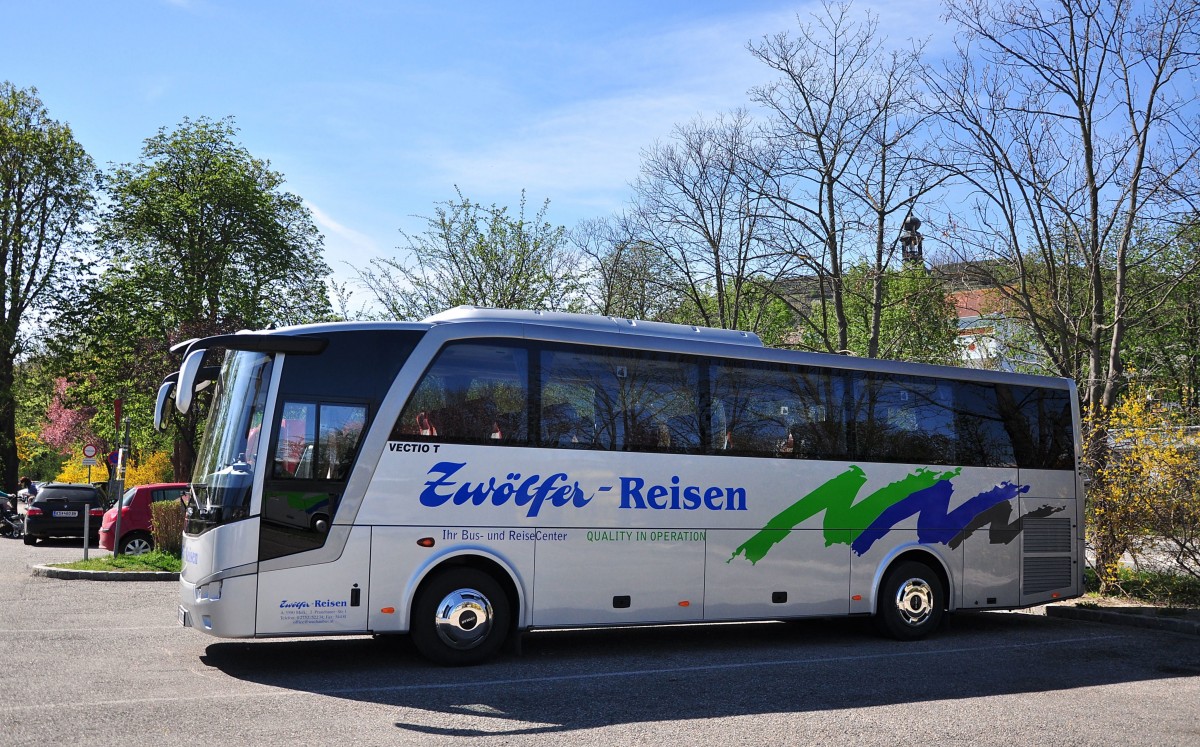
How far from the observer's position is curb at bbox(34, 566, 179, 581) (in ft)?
59.2

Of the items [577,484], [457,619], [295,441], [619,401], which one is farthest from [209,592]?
[619,401]

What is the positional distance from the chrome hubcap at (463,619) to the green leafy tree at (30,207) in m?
34.3

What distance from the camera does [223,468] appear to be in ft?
31.8

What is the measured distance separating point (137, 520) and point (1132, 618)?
18013 millimetres

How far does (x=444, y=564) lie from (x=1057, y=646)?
701 centimetres

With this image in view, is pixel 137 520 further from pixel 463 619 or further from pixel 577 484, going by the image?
pixel 577 484

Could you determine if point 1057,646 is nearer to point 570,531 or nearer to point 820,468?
point 820,468

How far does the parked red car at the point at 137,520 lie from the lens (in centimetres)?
2175

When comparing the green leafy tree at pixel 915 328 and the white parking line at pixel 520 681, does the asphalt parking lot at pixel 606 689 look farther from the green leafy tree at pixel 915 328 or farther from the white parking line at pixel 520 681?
the green leafy tree at pixel 915 328

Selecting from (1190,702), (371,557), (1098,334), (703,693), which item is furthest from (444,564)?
(1098,334)

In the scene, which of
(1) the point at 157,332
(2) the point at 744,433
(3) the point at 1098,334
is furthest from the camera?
(1) the point at 157,332

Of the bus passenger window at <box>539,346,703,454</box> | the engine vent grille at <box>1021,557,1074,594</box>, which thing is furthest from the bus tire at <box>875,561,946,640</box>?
the bus passenger window at <box>539,346,703,454</box>

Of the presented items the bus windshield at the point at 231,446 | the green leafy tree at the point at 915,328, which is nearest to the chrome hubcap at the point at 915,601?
the bus windshield at the point at 231,446

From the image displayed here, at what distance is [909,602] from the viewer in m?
12.6
